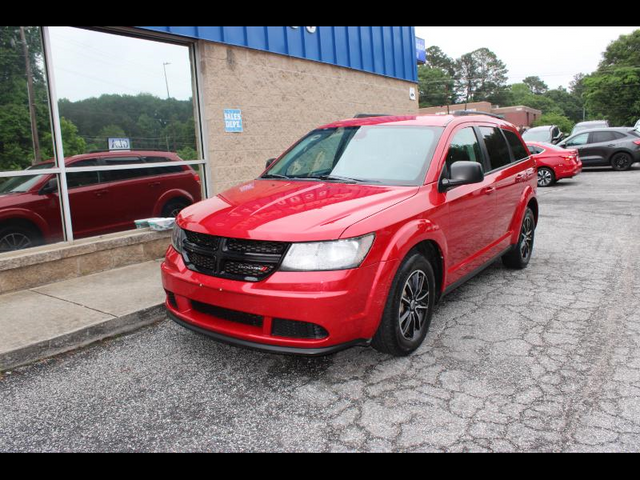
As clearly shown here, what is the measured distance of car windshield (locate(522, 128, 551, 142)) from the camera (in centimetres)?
1945

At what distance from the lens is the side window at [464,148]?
174 inches

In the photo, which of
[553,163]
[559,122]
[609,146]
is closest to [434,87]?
[559,122]

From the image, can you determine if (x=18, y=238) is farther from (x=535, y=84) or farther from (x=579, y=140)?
(x=535, y=84)

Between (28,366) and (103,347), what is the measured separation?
534 millimetres

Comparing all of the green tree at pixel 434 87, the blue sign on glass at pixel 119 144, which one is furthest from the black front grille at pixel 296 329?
the green tree at pixel 434 87

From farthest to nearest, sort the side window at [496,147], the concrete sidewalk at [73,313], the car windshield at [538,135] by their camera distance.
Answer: the car windshield at [538,135] < the side window at [496,147] < the concrete sidewalk at [73,313]

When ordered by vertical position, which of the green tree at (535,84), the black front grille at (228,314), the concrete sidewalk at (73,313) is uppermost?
the green tree at (535,84)

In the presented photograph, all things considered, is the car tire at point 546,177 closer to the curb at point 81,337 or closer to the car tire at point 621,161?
the car tire at point 621,161

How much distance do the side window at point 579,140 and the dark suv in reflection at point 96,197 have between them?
15.7 meters

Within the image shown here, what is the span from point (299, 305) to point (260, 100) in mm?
6138

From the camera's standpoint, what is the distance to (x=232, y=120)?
8008mm

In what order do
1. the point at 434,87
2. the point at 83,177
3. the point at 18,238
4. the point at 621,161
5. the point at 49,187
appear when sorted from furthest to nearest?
the point at 434,87, the point at 621,161, the point at 83,177, the point at 49,187, the point at 18,238

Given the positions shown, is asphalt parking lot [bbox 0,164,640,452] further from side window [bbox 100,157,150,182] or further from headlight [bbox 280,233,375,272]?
side window [bbox 100,157,150,182]

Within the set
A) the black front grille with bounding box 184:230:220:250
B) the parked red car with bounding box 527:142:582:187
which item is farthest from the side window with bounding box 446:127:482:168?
the parked red car with bounding box 527:142:582:187
